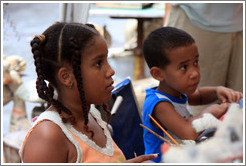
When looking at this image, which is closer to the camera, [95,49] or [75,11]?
[95,49]

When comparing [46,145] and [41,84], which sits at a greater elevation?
[41,84]

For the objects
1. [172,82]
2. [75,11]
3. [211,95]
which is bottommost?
[211,95]

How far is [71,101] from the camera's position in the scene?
1.13 meters

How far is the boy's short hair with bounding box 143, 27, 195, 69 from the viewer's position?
1.44 meters

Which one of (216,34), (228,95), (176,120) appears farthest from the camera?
(216,34)

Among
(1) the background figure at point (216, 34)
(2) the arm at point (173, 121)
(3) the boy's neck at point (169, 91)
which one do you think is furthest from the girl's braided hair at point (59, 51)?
(1) the background figure at point (216, 34)

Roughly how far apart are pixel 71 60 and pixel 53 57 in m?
0.06

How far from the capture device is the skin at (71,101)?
0.96 metres

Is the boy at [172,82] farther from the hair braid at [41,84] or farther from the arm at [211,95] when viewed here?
the hair braid at [41,84]

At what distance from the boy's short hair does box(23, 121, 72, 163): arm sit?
619 mm

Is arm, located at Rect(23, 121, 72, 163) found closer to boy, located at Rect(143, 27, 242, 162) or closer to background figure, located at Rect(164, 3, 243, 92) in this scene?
boy, located at Rect(143, 27, 242, 162)

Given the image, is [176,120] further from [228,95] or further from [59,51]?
[59,51]

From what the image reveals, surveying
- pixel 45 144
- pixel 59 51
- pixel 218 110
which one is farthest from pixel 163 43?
pixel 45 144

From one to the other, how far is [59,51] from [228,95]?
753 mm
